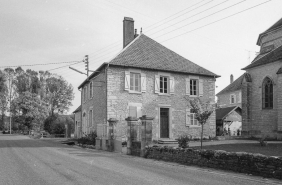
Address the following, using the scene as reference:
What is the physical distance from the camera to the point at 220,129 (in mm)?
37281

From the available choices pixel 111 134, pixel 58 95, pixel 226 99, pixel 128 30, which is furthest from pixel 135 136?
pixel 58 95

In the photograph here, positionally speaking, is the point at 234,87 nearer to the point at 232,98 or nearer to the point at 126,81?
the point at 232,98

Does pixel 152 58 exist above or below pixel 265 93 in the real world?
above

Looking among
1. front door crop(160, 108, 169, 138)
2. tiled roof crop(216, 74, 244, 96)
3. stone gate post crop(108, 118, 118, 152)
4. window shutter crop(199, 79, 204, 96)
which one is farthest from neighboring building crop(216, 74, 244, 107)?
stone gate post crop(108, 118, 118, 152)

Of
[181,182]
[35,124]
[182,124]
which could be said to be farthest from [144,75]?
[35,124]

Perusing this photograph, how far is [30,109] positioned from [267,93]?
155 feet

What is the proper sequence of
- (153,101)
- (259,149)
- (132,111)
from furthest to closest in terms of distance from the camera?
(153,101) < (132,111) < (259,149)

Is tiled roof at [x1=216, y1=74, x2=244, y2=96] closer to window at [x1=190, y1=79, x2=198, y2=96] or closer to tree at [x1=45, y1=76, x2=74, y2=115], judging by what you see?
window at [x1=190, y1=79, x2=198, y2=96]

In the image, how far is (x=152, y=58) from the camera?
25.4 metres

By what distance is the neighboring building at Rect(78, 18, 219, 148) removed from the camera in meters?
23.2

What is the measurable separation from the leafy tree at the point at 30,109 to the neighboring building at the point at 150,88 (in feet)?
117

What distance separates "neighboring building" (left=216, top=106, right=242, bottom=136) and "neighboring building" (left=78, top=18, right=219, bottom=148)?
10.9m

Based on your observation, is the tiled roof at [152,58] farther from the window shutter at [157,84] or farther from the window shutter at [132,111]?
the window shutter at [132,111]

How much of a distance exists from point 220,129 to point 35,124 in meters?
38.8
